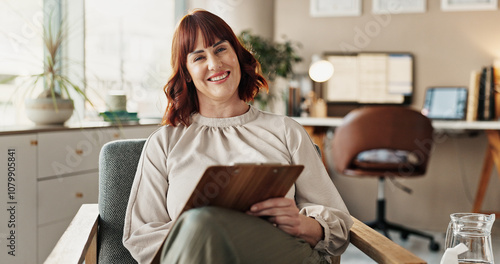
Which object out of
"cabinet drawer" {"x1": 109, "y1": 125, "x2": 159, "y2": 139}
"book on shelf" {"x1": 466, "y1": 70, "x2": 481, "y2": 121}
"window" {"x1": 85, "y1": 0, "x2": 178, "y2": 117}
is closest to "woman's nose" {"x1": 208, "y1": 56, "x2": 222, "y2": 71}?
"cabinet drawer" {"x1": 109, "y1": 125, "x2": 159, "y2": 139}

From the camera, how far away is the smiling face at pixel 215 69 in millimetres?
1595

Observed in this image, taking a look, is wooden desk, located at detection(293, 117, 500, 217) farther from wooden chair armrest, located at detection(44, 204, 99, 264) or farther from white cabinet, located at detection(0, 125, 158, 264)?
wooden chair armrest, located at detection(44, 204, 99, 264)

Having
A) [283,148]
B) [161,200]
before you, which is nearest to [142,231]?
[161,200]

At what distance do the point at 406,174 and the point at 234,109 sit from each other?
1.92 m

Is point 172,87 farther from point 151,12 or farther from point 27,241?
point 151,12

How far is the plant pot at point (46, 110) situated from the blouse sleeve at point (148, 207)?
112 centimetres

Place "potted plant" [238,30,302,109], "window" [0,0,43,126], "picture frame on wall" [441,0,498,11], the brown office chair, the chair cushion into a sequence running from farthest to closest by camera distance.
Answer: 1. "potted plant" [238,30,302,109]
2. "picture frame on wall" [441,0,498,11]
3. the chair cushion
4. the brown office chair
5. "window" [0,0,43,126]

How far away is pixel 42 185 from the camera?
237 centimetres

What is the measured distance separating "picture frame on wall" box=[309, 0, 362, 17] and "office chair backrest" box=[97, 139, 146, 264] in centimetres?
272

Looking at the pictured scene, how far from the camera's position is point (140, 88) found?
376cm

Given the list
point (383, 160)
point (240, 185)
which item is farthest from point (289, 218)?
point (383, 160)

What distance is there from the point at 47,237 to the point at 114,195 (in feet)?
3.21

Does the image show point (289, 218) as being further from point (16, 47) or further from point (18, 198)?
point (16, 47)

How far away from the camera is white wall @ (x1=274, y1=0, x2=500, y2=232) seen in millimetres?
3803
